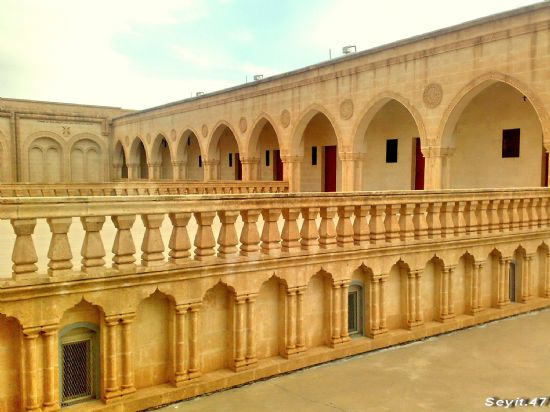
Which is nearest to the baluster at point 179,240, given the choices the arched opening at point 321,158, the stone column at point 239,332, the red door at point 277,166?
the stone column at point 239,332

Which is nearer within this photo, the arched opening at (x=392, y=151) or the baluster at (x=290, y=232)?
the baluster at (x=290, y=232)

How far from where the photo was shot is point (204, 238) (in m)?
3.97

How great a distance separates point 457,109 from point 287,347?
9.16 meters

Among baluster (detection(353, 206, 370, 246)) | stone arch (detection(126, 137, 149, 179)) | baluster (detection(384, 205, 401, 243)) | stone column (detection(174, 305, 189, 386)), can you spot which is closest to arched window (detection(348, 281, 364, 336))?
baluster (detection(353, 206, 370, 246))

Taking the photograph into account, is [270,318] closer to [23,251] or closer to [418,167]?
[23,251]

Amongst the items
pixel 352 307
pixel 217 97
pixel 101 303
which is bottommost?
pixel 352 307

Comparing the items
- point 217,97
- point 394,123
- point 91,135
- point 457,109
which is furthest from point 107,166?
point 457,109

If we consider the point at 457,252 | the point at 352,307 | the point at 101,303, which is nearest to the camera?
the point at 101,303

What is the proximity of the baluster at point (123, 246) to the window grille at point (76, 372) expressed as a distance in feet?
2.00

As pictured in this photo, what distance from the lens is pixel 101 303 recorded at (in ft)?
11.5

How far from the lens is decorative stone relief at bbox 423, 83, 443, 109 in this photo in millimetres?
12117

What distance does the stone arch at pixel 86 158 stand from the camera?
3183 centimetres

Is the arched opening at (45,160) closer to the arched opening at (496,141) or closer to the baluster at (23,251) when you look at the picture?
the arched opening at (496,141)

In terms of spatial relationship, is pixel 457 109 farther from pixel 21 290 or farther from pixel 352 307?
pixel 21 290
